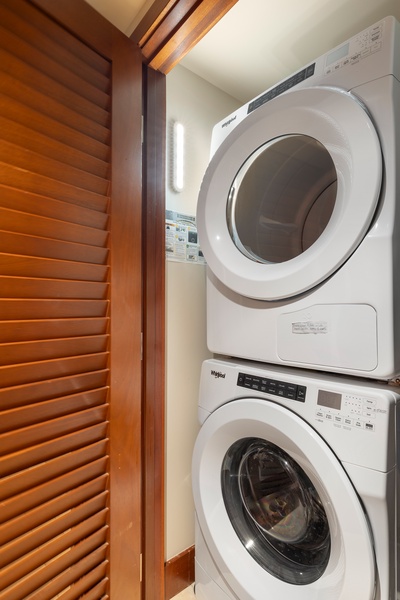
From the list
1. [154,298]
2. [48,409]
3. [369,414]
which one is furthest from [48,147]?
[369,414]

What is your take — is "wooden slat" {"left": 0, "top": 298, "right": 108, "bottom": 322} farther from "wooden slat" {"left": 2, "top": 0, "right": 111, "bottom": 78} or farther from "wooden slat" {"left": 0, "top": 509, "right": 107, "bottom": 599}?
"wooden slat" {"left": 2, "top": 0, "right": 111, "bottom": 78}

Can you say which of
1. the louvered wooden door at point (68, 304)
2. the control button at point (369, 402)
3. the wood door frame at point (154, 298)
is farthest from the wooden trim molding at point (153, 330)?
Answer: the control button at point (369, 402)

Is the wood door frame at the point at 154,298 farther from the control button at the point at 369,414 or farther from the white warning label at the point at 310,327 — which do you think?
the control button at the point at 369,414

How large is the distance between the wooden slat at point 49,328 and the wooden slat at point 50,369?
0.22 feet

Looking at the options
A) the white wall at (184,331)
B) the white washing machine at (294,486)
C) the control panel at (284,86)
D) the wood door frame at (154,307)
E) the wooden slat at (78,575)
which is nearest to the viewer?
the white washing machine at (294,486)

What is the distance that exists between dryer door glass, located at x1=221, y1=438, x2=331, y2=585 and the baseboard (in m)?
0.43

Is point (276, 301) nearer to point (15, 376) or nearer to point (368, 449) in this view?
point (368, 449)

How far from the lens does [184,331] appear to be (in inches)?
53.3

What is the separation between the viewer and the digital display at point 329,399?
0.77m

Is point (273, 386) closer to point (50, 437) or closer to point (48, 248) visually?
point (50, 437)

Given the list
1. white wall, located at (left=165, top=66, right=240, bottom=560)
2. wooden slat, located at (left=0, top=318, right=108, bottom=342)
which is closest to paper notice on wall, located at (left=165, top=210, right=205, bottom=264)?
white wall, located at (left=165, top=66, right=240, bottom=560)

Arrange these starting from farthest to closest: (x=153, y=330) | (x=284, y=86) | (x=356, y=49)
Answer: (x=153, y=330) → (x=284, y=86) → (x=356, y=49)

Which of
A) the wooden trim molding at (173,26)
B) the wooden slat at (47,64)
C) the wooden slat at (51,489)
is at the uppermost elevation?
the wooden trim molding at (173,26)

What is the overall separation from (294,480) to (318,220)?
933mm
